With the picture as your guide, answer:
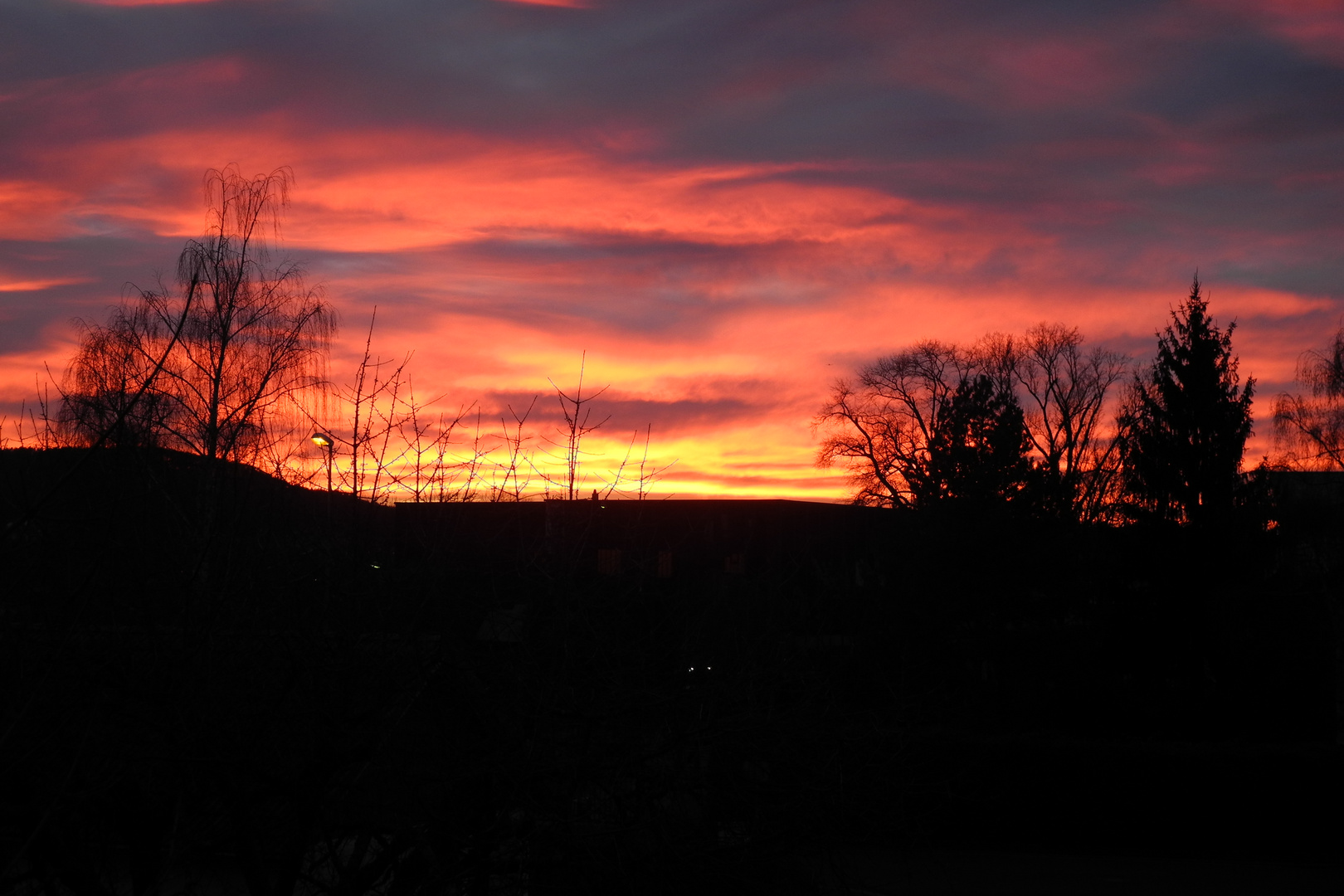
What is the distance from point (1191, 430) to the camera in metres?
32.2

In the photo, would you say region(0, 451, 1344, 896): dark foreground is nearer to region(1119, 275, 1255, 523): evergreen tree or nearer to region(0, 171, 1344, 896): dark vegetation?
region(0, 171, 1344, 896): dark vegetation

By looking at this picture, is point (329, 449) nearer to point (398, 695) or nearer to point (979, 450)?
point (398, 695)

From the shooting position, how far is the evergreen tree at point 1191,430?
104ft

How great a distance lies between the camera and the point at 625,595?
6152 mm

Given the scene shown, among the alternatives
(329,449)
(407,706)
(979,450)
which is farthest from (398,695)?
(979,450)

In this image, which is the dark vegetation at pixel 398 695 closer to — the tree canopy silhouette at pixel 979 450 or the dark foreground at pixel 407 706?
the dark foreground at pixel 407 706

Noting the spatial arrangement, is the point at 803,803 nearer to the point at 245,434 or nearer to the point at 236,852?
the point at 236,852

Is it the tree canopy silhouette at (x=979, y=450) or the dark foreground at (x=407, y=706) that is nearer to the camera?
the dark foreground at (x=407, y=706)

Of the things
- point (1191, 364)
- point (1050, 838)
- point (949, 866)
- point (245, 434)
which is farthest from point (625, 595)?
point (1191, 364)

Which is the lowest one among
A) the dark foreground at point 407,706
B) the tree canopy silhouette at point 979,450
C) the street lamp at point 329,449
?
the dark foreground at point 407,706

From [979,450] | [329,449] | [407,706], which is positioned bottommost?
[407,706]

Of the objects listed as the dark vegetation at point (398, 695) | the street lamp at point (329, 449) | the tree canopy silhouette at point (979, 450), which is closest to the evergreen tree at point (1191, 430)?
the tree canopy silhouette at point (979, 450)

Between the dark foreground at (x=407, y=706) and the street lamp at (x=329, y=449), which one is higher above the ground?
the street lamp at (x=329, y=449)

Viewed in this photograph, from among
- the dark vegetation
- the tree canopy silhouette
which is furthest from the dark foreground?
the tree canopy silhouette
